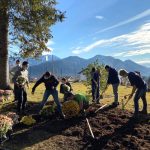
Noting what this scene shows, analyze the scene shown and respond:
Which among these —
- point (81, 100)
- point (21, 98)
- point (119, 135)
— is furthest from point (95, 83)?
point (119, 135)

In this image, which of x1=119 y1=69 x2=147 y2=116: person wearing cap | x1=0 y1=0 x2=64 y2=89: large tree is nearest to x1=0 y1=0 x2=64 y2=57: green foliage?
x1=0 y1=0 x2=64 y2=89: large tree

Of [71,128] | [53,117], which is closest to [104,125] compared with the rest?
[71,128]

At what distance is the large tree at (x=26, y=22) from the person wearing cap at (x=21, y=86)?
17.2 ft

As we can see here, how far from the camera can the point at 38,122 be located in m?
16.5

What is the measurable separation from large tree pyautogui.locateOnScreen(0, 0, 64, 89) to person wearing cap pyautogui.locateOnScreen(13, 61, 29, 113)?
5.23 m

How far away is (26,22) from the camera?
23.1 m

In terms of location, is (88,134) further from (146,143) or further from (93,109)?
(93,109)

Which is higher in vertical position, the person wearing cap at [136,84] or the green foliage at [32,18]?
the green foliage at [32,18]

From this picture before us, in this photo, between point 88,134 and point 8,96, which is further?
point 8,96

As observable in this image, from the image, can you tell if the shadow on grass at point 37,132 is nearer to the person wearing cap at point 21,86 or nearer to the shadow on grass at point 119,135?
the shadow on grass at point 119,135

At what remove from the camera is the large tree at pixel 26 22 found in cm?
2280

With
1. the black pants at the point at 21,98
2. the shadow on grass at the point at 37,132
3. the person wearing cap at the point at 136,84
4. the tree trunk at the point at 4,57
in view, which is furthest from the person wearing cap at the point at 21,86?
the tree trunk at the point at 4,57

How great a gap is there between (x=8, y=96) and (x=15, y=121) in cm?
572

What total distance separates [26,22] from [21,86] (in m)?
6.27
